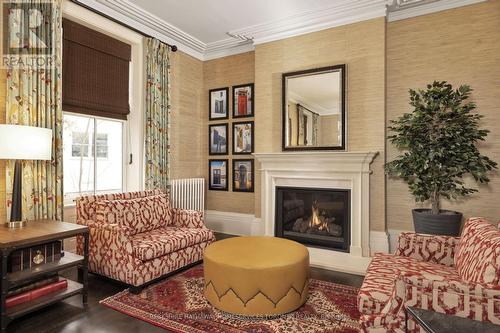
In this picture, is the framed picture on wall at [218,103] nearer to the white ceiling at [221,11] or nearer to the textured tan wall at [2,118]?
the white ceiling at [221,11]

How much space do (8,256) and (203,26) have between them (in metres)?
3.87

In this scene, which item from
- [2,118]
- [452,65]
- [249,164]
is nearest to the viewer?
[2,118]

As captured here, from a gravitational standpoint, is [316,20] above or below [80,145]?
above

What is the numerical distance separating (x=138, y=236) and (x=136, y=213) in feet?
0.92

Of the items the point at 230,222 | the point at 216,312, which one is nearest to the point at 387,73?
the point at 230,222

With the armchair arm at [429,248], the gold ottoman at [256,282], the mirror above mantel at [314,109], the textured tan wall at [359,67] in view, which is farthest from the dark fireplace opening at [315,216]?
the gold ottoman at [256,282]

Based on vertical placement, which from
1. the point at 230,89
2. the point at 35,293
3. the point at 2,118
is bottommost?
the point at 35,293

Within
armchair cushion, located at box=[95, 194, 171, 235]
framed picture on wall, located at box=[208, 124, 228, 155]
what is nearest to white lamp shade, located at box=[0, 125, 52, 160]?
armchair cushion, located at box=[95, 194, 171, 235]

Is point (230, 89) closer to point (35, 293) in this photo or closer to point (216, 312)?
point (216, 312)

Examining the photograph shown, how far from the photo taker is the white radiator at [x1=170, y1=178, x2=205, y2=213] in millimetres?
4852

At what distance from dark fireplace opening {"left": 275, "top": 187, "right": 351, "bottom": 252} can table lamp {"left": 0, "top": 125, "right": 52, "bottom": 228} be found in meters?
3.05

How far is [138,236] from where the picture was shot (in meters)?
3.37

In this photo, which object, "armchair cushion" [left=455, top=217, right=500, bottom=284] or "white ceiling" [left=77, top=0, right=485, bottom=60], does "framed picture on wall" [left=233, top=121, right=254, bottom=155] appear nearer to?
"white ceiling" [left=77, top=0, right=485, bottom=60]

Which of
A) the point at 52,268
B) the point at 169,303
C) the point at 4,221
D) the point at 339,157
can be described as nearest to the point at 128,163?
the point at 4,221
